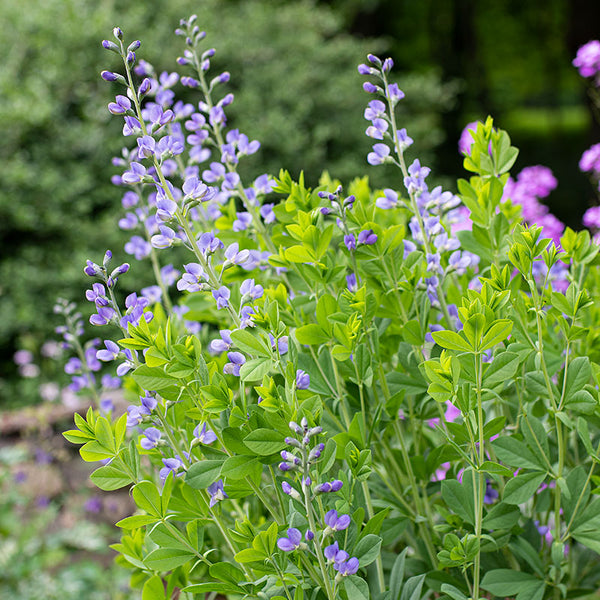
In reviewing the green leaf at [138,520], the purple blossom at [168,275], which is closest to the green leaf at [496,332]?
the green leaf at [138,520]

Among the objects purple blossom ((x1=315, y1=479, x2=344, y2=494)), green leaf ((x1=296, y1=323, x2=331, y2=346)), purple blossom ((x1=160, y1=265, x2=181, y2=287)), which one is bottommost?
purple blossom ((x1=315, y1=479, x2=344, y2=494))

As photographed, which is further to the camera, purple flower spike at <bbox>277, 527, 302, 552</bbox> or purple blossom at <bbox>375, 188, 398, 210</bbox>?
purple blossom at <bbox>375, 188, 398, 210</bbox>

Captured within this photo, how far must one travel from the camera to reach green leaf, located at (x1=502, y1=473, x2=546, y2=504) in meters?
0.91

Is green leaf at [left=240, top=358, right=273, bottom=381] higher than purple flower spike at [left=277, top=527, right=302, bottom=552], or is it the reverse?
green leaf at [left=240, top=358, right=273, bottom=381]

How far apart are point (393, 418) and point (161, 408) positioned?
0.35 m

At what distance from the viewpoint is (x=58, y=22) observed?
5469 mm

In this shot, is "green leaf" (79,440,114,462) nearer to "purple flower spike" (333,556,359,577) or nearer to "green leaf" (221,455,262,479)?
"green leaf" (221,455,262,479)

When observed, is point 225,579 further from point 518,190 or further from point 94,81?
point 94,81

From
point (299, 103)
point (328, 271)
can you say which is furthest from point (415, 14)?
point (328, 271)

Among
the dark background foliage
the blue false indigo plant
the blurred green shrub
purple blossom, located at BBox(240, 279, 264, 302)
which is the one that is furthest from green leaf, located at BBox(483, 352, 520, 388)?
the blurred green shrub

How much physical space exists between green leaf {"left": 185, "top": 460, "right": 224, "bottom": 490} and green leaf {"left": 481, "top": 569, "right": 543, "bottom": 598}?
42 cm

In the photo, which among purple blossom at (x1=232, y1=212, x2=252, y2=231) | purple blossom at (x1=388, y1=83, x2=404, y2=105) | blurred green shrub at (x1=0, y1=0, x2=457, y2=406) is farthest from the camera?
blurred green shrub at (x1=0, y1=0, x2=457, y2=406)

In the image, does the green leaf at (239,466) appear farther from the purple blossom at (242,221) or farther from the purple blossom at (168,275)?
the purple blossom at (168,275)

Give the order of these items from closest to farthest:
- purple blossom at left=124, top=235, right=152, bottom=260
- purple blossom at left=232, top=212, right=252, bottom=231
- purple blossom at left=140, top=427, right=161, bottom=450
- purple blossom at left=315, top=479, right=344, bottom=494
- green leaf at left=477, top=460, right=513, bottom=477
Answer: purple blossom at left=315, top=479, right=344, bottom=494, green leaf at left=477, top=460, right=513, bottom=477, purple blossom at left=140, top=427, right=161, bottom=450, purple blossom at left=232, top=212, right=252, bottom=231, purple blossom at left=124, top=235, right=152, bottom=260
